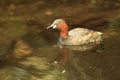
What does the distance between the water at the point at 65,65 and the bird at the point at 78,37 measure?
0.28 m

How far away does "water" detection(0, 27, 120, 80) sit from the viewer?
27.4ft

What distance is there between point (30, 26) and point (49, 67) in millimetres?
2879

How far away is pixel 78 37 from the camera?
33.6 feet

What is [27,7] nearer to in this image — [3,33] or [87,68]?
[3,33]

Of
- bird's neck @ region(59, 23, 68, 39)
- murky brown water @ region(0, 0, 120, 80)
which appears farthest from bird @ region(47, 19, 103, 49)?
murky brown water @ region(0, 0, 120, 80)

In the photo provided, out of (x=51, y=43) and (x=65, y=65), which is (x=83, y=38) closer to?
(x=51, y=43)

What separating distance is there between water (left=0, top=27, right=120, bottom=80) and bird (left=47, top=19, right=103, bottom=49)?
0.28 meters

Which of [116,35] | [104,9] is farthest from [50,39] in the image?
[104,9]

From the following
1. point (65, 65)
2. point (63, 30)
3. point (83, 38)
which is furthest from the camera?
point (63, 30)

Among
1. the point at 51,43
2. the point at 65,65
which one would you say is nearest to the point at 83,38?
the point at 51,43

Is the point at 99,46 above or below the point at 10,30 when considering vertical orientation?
below

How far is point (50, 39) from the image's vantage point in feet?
34.7

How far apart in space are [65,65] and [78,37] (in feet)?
4.81

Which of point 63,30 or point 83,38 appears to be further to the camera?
point 63,30
